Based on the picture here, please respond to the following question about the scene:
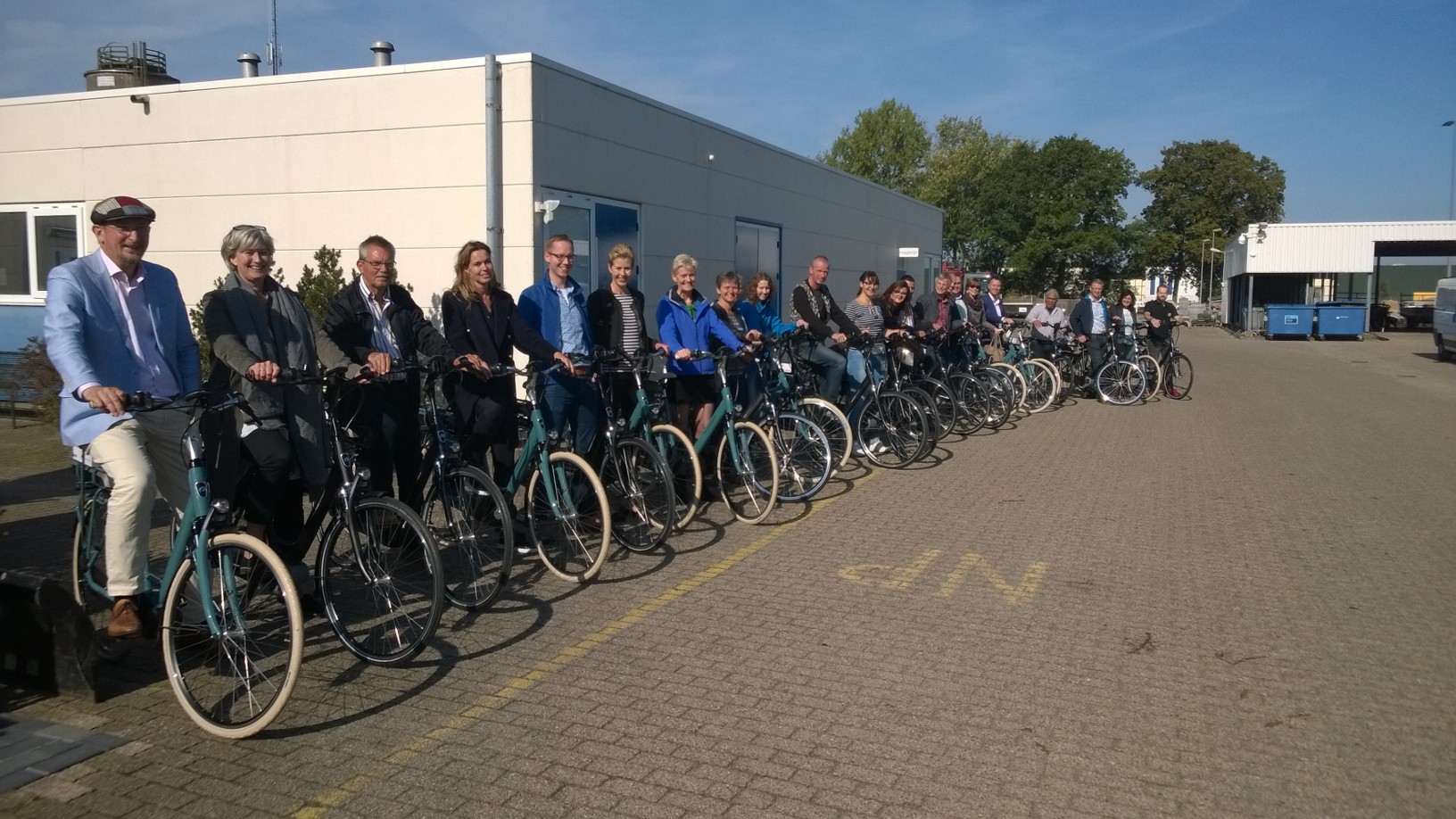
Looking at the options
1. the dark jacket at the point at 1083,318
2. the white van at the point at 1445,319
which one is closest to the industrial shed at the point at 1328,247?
the white van at the point at 1445,319

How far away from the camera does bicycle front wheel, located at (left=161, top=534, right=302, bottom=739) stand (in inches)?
151

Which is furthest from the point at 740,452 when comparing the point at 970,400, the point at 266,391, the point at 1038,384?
the point at 1038,384

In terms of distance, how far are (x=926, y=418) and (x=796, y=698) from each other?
5494 millimetres

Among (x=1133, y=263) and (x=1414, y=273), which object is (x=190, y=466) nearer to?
(x=1133, y=263)

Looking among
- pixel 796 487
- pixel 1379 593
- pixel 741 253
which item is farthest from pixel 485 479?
pixel 741 253

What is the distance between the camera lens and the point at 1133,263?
236 ft

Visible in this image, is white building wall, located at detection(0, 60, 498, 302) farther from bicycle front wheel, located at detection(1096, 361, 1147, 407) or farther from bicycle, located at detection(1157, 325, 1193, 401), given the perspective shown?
bicycle, located at detection(1157, 325, 1193, 401)

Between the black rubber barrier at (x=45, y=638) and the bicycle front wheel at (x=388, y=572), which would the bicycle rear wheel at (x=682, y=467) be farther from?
the black rubber barrier at (x=45, y=638)

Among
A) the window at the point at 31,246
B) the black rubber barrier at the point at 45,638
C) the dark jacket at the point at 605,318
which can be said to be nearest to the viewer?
the black rubber barrier at the point at 45,638

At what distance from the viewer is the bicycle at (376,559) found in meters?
4.53

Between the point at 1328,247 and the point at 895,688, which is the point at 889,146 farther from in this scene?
the point at 895,688

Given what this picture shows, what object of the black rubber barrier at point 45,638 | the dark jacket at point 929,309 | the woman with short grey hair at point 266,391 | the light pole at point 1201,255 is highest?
the light pole at point 1201,255

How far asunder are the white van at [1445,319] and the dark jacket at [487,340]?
26952 mm

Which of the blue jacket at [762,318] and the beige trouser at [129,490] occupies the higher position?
the blue jacket at [762,318]
